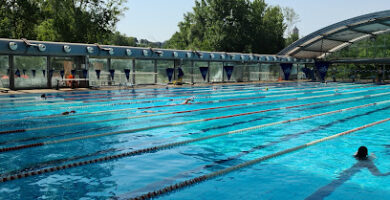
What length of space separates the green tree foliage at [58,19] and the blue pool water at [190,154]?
91.9ft

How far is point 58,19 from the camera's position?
36.5 metres

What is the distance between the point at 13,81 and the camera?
18016 millimetres

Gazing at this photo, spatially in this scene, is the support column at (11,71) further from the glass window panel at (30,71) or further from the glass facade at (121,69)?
the glass facade at (121,69)

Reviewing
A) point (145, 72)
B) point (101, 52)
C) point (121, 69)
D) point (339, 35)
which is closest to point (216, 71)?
point (145, 72)

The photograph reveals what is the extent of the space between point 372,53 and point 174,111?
1064 inches

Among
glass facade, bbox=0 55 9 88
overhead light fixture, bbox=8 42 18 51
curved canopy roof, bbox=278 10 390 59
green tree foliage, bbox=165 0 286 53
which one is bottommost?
glass facade, bbox=0 55 9 88

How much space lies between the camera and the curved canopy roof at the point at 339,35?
26.9 metres

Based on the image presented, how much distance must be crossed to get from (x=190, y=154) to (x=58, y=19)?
34.6 m

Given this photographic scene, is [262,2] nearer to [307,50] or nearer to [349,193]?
[307,50]

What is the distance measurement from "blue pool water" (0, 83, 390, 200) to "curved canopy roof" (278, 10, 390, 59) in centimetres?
1895

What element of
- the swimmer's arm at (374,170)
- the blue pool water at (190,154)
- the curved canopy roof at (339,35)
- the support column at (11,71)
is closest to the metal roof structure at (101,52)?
the support column at (11,71)

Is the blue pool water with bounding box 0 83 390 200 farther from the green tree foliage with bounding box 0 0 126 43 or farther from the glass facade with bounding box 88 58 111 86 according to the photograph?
the green tree foliage with bounding box 0 0 126 43

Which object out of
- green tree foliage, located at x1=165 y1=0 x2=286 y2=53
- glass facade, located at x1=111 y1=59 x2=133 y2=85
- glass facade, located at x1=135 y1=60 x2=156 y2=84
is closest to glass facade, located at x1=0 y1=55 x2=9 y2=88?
glass facade, located at x1=111 y1=59 x2=133 y2=85

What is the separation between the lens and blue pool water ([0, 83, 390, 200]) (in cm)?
416
